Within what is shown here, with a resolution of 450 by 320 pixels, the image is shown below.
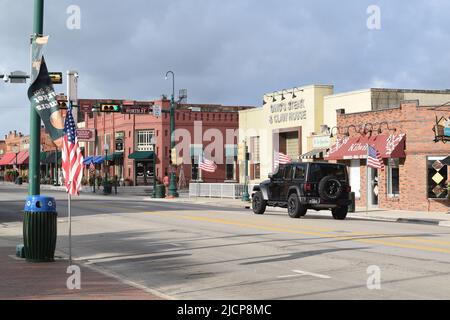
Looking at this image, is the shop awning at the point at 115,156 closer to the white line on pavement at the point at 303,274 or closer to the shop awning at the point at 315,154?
the shop awning at the point at 315,154

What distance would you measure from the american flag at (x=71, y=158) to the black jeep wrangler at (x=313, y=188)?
1353 cm

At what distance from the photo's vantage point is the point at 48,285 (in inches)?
388

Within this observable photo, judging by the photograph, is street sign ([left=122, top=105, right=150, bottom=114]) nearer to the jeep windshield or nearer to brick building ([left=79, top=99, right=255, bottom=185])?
the jeep windshield

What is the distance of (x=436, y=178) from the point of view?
31.4m

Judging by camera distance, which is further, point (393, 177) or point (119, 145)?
point (119, 145)

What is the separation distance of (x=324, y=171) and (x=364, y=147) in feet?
37.5

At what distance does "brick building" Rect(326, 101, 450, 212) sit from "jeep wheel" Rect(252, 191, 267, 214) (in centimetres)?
690

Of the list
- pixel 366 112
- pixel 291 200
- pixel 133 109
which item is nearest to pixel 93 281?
pixel 291 200

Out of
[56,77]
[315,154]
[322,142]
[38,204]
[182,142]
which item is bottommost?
[38,204]

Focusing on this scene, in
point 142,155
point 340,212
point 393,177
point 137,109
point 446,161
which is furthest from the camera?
point 142,155

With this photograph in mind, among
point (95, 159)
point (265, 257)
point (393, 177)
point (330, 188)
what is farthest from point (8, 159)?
point (265, 257)

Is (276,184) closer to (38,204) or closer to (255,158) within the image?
(38,204)

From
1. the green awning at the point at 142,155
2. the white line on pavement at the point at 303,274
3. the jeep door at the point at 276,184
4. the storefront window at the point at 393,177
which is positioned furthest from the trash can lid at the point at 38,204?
the green awning at the point at 142,155
